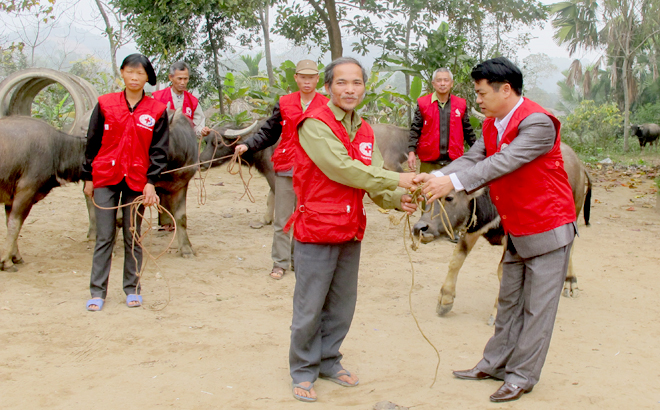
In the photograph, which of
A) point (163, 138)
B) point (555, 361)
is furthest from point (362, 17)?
point (555, 361)

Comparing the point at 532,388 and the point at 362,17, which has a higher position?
the point at 362,17

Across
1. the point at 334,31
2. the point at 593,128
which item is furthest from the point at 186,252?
the point at 593,128

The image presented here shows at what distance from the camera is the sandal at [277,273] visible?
543 cm

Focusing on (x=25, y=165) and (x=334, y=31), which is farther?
(x=334, y=31)

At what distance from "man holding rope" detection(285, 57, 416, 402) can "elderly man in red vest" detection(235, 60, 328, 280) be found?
176cm

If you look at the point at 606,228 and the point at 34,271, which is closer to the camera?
the point at 34,271

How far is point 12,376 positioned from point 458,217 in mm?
3010

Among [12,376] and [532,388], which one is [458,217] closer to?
[532,388]

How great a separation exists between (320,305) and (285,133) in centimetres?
250

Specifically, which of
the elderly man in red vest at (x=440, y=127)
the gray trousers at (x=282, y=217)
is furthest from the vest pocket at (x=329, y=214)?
the elderly man in red vest at (x=440, y=127)

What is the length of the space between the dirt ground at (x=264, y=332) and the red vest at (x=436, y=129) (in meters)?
1.13

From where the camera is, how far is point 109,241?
4324mm

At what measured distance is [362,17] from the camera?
10461 mm

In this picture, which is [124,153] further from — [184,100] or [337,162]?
[184,100]
